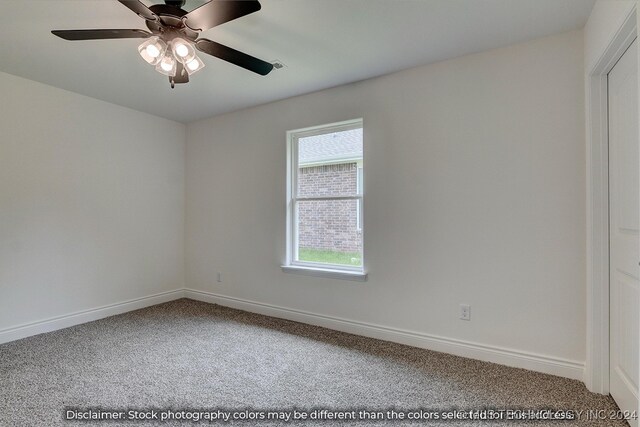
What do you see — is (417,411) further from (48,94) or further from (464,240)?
(48,94)

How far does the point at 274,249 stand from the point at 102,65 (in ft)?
7.52

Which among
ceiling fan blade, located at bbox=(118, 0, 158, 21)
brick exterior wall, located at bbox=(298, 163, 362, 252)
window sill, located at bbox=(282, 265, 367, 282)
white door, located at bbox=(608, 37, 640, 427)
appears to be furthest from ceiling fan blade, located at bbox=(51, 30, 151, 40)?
white door, located at bbox=(608, 37, 640, 427)

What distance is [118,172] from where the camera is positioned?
3652mm

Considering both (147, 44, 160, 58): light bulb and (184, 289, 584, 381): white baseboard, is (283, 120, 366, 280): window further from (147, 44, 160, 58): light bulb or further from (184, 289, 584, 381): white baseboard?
(147, 44, 160, 58): light bulb

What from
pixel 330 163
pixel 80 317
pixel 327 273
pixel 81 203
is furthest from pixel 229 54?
pixel 80 317

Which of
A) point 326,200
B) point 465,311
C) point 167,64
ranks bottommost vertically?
point 465,311

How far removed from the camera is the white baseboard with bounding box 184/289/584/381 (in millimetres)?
2188

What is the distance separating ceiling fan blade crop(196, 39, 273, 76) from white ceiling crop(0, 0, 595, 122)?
0.97 feet

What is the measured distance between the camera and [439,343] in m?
2.59

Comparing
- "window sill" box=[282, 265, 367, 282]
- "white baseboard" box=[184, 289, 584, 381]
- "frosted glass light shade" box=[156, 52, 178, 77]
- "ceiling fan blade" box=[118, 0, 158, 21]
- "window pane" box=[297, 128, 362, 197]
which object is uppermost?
"ceiling fan blade" box=[118, 0, 158, 21]

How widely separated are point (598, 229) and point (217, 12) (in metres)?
2.53

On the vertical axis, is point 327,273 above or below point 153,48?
below

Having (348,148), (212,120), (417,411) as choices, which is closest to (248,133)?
(212,120)

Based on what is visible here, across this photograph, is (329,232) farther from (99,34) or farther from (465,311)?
(99,34)
